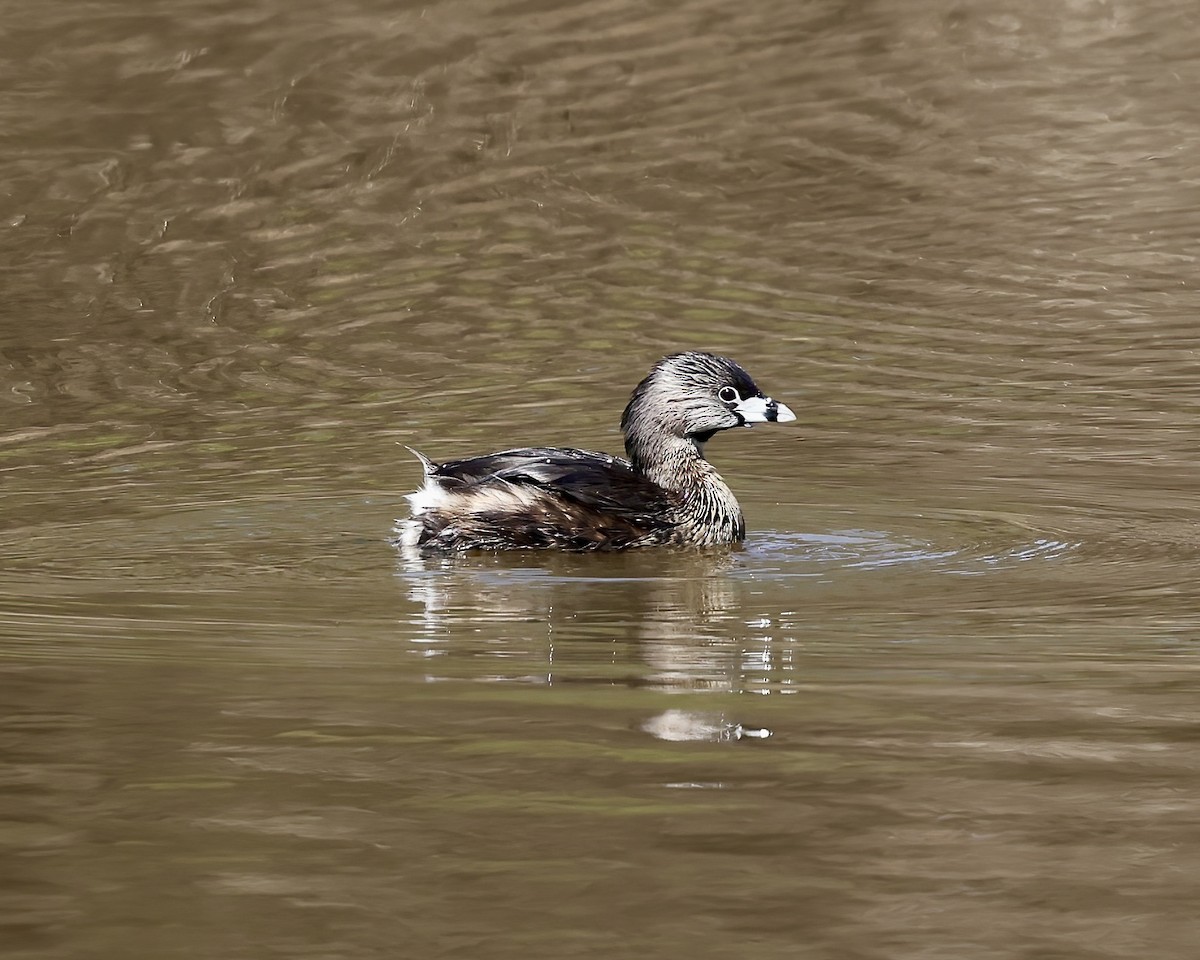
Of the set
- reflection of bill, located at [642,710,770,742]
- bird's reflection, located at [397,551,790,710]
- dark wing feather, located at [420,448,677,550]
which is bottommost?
reflection of bill, located at [642,710,770,742]

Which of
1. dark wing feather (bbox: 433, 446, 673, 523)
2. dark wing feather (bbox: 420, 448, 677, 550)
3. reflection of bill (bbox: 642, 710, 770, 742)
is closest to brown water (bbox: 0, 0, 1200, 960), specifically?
reflection of bill (bbox: 642, 710, 770, 742)

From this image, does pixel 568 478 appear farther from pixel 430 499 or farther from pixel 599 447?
pixel 599 447

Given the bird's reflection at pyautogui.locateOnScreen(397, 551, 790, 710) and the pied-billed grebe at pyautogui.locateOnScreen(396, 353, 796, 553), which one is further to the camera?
the pied-billed grebe at pyautogui.locateOnScreen(396, 353, 796, 553)

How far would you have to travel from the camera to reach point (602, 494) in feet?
36.3

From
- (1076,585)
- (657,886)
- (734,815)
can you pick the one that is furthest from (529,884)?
(1076,585)

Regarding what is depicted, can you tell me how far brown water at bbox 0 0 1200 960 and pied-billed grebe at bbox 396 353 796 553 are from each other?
7.9 inches

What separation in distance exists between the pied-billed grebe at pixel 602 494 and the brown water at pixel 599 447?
0.20 metres

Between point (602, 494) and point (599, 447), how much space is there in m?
2.15

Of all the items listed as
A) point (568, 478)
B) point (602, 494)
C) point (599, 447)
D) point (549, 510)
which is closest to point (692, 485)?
point (602, 494)

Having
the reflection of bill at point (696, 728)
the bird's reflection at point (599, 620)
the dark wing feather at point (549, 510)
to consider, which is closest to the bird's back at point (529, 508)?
the dark wing feather at point (549, 510)

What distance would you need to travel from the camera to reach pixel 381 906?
5.12 metres

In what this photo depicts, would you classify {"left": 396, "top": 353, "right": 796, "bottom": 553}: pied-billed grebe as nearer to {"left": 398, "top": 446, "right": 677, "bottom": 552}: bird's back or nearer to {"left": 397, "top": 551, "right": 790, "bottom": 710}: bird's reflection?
{"left": 398, "top": 446, "right": 677, "bottom": 552}: bird's back

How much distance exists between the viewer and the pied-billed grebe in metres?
10.8

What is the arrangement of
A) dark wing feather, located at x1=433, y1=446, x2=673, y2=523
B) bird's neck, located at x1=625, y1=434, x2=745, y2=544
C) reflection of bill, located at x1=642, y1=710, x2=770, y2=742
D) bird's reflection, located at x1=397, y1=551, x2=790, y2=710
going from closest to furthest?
1. reflection of bill, located at x1=642, y1=710, x2=770, y2=742
2. bird's reflection, located at x1=397, y1=551, x2=790, y2=710
3. dark wing feather, located at x1=433, y1=446, x2=673, y2=523
4. bird's neck, located at x1=625, y1=434, x2=745, y2=544
